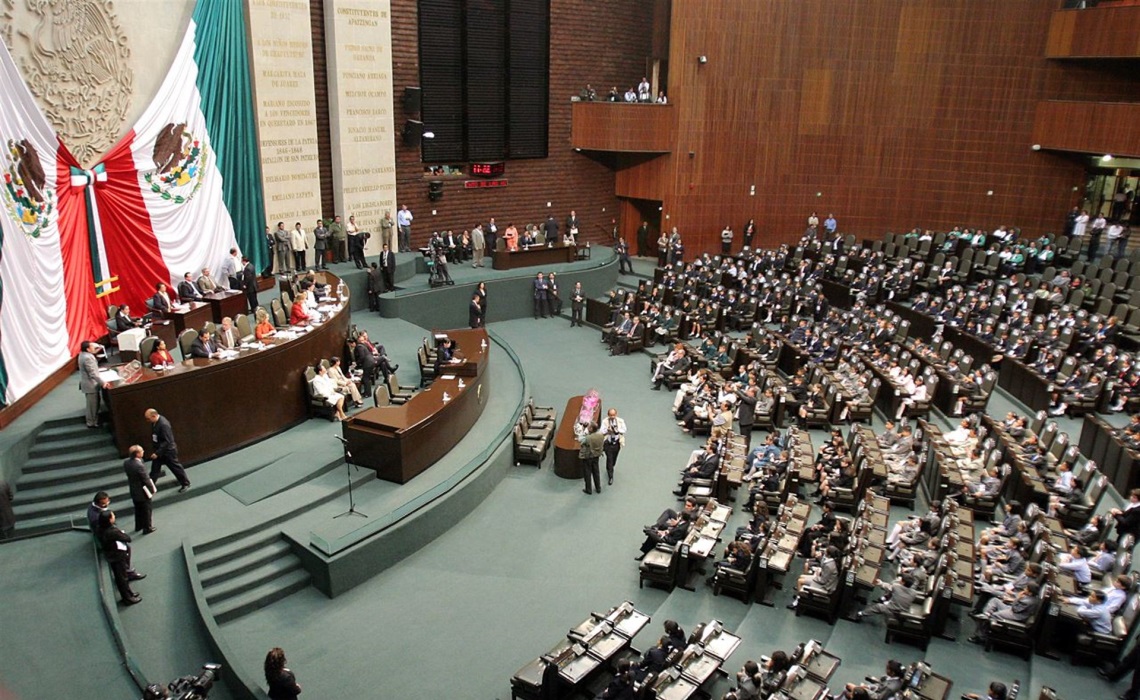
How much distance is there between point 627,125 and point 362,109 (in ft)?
27.6

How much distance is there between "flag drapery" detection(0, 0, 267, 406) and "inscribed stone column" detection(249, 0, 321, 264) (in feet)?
1.52

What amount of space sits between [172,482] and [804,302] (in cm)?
1591

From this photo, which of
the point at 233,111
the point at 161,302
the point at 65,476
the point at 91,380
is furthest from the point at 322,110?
the point at 65,476

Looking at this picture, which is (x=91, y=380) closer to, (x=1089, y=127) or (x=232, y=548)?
(x=232, y=548)

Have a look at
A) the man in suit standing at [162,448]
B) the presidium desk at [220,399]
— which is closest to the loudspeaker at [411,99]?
the presidium desk at [220,399]

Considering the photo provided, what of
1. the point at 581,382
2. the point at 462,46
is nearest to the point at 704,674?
the point at 581,382

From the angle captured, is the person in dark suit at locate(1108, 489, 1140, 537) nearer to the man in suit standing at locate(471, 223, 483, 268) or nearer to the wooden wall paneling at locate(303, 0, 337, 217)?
the man in suit standing at locate(471, 223, 483, 268)

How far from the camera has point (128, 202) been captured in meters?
14.0

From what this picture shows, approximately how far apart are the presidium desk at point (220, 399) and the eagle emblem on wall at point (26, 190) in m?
2.80

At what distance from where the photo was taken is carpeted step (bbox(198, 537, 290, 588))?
31.4 ft

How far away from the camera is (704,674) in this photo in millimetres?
7973

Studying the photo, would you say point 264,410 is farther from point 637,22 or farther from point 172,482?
point 637,22

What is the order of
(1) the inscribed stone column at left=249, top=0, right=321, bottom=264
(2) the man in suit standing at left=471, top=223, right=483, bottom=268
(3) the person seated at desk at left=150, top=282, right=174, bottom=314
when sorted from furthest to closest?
(2) the man in suit standing at left=471, top=223, right=483, bottom=268
(1) the inscribed stone column at left=249, top=0, right=321, bottom=264
(3) the person seated at desk at left=150, top=282, right=174, bottom=314

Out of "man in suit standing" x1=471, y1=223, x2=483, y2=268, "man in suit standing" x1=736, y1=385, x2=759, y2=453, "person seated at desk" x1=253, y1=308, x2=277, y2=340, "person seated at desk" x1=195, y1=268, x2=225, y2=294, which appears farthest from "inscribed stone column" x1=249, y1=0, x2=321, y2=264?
"man in suit standing" x1=736, y1=385, x2=759, y2=453
